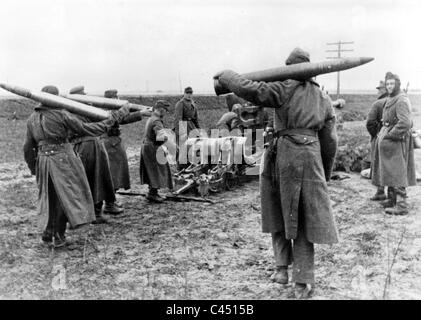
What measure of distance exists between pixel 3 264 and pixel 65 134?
5.73ft

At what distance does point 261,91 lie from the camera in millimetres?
4422

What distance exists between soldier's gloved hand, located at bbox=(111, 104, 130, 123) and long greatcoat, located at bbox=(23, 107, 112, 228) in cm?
33

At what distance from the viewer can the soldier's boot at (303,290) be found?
458cm

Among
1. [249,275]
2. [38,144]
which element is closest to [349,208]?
[249,275]

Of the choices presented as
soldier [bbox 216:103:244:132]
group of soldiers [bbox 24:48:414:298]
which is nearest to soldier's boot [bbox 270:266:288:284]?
group of soldiers [bbox 24:48:414:298]

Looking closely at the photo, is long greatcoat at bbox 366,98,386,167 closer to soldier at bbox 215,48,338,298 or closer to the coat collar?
the coat collar

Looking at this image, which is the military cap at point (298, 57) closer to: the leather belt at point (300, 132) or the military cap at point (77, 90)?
the leather belt at point (300, 132)

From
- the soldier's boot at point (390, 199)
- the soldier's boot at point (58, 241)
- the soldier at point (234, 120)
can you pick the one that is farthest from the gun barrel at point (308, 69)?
the soldier at point (234, 120)

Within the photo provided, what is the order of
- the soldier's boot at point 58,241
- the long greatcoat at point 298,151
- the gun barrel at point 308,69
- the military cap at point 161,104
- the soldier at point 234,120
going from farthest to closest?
the soldier at point 234,120
the military cap at point 161,104
the soldier's boot at point 58,241
the long greatcoat at point 298,151
the gun barrel at point 308,69

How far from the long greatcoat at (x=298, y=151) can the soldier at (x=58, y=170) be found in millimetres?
2537

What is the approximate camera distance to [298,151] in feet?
15.0

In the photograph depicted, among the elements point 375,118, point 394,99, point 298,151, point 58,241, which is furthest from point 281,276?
point 375,118

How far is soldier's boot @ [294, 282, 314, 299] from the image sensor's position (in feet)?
15.0

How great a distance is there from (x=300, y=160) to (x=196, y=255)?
2144 mm
